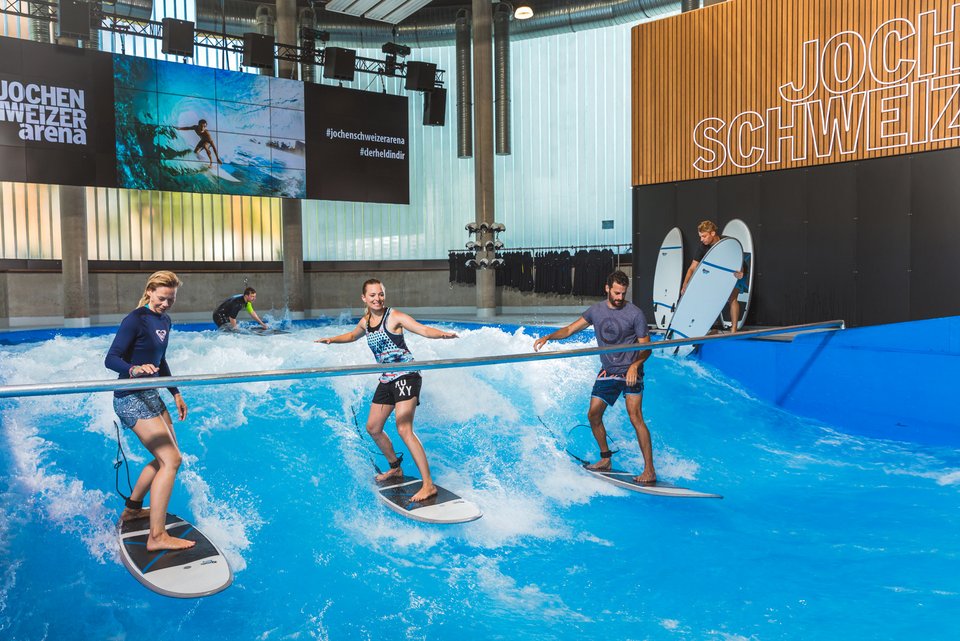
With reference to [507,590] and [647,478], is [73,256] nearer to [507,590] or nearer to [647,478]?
[647,478]

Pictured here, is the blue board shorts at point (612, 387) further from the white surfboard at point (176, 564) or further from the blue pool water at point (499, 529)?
the white surfboard at point (176, 564)

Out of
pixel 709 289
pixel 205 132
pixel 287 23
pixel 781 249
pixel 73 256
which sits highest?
pixel 287 23

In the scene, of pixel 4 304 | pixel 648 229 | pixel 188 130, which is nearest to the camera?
pixel 648 229

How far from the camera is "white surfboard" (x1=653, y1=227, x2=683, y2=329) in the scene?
10758mm

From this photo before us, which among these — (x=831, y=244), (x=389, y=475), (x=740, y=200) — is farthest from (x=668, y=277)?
(x=389, y=475)

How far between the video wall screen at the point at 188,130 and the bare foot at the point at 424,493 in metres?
11.1

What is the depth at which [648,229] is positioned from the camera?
11.6m

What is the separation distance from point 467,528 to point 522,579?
29.1 inches

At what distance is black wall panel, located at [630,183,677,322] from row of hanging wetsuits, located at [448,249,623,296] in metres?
5.61

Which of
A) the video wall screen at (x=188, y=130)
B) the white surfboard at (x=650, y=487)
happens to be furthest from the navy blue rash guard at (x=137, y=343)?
the video wall screen at (x=188, y=130)

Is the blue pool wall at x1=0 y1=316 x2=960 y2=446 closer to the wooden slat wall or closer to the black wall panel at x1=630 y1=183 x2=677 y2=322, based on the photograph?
the wooden slat wall

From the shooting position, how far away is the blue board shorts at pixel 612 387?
5.65m

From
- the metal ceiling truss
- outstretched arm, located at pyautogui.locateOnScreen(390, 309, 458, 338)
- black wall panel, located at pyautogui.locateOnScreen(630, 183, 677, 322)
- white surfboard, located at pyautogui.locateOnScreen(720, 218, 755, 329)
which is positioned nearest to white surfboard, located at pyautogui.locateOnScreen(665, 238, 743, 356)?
white surfboard, located at pyautogui.locateOnScreen(720, 218, 755, 329)

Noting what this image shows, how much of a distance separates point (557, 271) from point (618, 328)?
12692 millimetres
